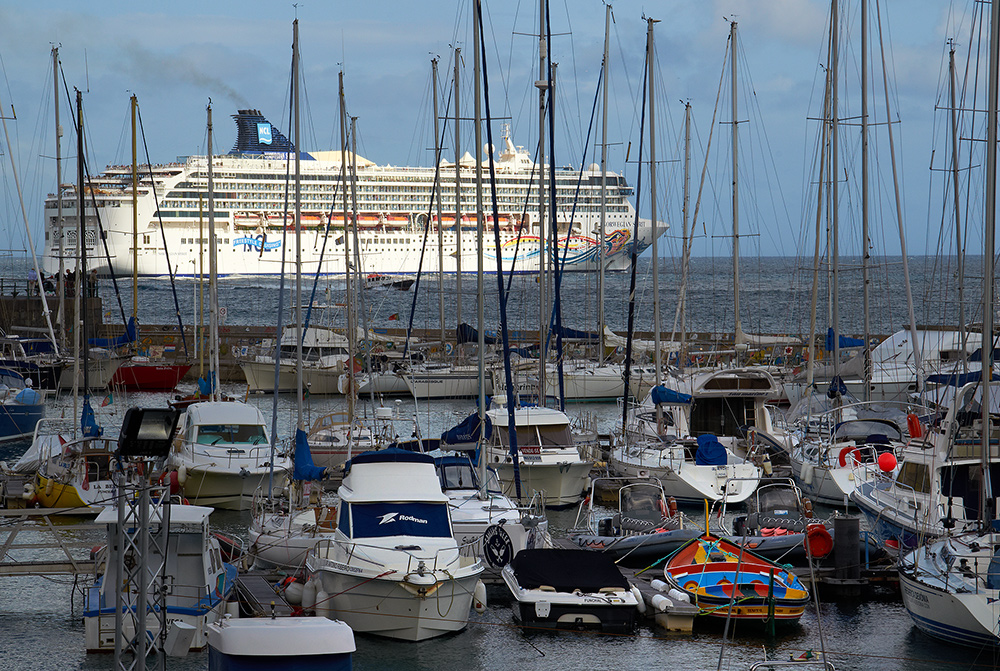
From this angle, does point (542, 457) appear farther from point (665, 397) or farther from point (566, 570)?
point (566, 570)

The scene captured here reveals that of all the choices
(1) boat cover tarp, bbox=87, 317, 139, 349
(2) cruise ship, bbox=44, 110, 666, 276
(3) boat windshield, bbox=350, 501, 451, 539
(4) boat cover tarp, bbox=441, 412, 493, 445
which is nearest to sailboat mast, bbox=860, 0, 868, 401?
(4) boat cover tarp, bbox=441, 412, 493, 445

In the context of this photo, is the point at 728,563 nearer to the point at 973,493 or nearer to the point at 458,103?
the point at 973,493

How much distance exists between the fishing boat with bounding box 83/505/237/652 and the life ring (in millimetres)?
9497

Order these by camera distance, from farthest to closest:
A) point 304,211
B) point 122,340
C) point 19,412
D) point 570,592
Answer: point 304,211, point 122,340, point 19,412, point 570,592

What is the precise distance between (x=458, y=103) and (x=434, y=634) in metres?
19.2

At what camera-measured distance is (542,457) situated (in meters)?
16.5

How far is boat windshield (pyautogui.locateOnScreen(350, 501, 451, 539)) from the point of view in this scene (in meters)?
10.9

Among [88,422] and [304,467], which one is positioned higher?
[304,467]

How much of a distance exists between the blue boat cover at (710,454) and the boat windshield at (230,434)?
6.76 meters

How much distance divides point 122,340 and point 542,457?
2249cm

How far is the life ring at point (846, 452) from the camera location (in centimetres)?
1655

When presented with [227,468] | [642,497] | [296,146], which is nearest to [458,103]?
[296,146]

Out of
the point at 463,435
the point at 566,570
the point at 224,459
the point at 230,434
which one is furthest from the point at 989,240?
the point at 230,434

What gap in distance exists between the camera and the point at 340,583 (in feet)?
34.5
